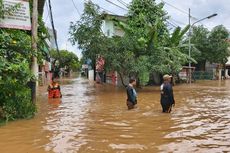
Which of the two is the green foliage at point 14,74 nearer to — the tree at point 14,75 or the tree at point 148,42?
the tree at point 14,75

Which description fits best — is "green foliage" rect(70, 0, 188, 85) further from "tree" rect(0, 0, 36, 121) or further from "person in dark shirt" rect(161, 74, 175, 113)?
"tree" rect(0, 0, 36, 121)

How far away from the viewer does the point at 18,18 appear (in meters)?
12.0

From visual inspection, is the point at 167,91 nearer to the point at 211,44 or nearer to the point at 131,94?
the point at 131,94

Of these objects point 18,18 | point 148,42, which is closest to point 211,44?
point 148,42

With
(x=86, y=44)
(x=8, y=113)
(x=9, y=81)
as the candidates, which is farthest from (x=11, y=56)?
(x=86, y=44)

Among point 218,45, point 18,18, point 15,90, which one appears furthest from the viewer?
point 218,45

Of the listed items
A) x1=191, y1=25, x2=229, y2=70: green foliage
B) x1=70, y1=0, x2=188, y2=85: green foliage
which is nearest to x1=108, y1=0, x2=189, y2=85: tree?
x1=70, y1=0, x2=188, y2=85: green foliage

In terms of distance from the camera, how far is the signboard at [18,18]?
1159cm

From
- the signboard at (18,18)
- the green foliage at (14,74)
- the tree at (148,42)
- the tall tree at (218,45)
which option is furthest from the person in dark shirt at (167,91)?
the tall tree at (218,45)

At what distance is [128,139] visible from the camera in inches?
344

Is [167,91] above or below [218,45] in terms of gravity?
below

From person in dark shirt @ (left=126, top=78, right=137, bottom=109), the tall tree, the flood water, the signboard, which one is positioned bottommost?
the flood water

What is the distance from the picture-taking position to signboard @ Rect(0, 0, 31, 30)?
1159 centimetres

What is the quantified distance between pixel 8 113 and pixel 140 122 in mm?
3984
